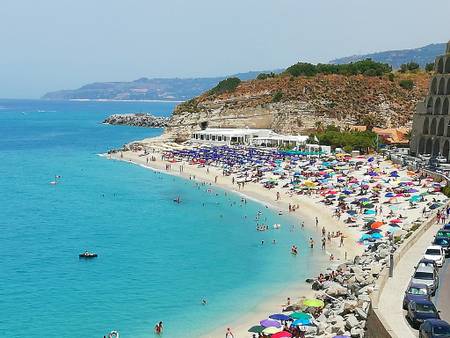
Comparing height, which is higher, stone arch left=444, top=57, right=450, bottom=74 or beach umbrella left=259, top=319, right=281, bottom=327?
stone arch left=444, top=57, right=450, bottom=74

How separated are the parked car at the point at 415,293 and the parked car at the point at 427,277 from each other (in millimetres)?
471

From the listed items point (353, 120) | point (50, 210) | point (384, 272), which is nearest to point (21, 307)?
point (384, 272)

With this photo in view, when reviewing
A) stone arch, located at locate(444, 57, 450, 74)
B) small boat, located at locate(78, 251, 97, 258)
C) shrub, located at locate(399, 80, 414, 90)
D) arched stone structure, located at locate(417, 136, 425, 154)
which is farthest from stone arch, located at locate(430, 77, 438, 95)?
shrub, located at locate(399, 80, 414, 90)

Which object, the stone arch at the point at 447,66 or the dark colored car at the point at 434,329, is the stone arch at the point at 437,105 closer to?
the stone arch at the point at 447,66

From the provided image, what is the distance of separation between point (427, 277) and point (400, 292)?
1.23 meters

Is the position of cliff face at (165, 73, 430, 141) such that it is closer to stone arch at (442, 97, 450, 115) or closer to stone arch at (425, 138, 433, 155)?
stone arch at (425, 138, 433, 155)

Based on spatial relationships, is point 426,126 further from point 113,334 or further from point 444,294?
point 113,334

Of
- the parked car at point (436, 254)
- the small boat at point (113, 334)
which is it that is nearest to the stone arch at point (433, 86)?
the parked car at point (436, 254)

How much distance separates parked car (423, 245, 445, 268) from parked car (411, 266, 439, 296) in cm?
201

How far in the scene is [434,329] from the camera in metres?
15.8

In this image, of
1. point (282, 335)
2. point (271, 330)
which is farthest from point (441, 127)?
point (282, 335)

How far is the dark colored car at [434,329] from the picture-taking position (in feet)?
51.3

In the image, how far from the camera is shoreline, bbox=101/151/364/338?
27578 millimetres

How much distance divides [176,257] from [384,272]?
17850 mm
